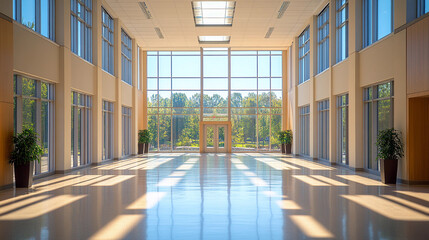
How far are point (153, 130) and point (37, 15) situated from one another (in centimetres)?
1721

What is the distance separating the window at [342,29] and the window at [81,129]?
11.7 metres

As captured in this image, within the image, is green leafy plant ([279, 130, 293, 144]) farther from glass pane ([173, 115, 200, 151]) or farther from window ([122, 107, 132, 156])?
window ([122, 107, 132, 156])

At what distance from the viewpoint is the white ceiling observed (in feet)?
60.0

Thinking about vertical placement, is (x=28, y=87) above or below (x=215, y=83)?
below

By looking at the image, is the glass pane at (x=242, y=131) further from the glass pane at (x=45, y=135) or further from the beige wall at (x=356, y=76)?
the glass pane at (x=45, y=135)

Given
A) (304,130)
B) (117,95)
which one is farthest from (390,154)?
(117,95)

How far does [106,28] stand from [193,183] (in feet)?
39.4

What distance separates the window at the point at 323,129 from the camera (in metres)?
19.2

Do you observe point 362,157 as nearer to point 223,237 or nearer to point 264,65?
point 223,237

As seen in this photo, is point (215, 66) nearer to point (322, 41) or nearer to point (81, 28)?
point (322, 41)

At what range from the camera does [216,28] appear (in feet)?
74.0

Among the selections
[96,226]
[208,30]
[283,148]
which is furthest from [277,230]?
[283,148]

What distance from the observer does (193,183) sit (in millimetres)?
11344

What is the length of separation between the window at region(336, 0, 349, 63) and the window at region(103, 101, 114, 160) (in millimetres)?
12046
